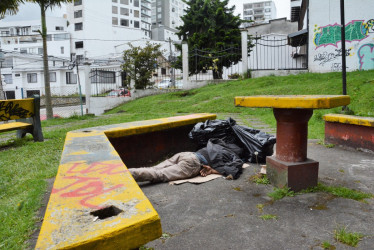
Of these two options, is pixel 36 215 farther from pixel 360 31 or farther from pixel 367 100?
pixel 360 31

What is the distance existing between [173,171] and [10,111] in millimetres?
4123

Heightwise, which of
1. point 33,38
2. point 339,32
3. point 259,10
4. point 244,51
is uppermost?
point 259,10

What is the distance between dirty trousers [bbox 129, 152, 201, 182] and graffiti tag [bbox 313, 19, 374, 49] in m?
12.7

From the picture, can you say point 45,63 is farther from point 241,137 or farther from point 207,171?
point 207,171

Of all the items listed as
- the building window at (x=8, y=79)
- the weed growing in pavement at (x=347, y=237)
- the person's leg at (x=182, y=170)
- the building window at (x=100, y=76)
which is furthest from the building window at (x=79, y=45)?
the weed growing in pavement at (x=347, y=237)

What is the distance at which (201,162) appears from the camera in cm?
372

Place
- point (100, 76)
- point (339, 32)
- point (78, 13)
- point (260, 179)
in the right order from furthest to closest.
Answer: point (78, 13) < point (100, 76) < point (339, 32) < point (260, 179)

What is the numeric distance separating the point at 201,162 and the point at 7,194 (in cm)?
229

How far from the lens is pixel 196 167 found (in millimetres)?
3586

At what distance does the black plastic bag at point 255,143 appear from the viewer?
402 centimetres

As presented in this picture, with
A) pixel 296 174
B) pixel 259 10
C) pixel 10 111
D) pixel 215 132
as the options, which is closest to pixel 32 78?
pixel 10 111

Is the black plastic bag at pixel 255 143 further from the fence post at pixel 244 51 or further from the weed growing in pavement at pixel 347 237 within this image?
the fence post at pixel 244 51

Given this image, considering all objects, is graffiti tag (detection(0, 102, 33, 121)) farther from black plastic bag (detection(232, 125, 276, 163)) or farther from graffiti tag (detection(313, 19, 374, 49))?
graffiti tag (detection(313, 19, 374, 49))

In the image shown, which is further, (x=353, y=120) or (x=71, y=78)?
(x=71, y=78)
